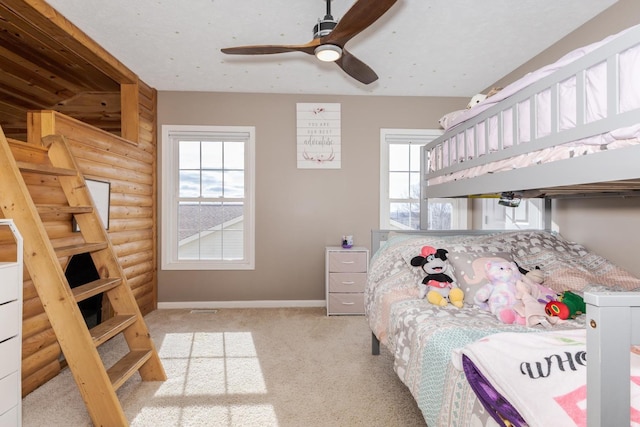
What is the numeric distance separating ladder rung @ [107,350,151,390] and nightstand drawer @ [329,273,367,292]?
5.96 ft

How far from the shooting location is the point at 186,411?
1841 mm

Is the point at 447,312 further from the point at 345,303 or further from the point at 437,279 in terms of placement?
the point at 345,303

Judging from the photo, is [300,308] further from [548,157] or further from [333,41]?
[548,157]

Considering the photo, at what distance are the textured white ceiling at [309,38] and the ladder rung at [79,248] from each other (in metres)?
1.51

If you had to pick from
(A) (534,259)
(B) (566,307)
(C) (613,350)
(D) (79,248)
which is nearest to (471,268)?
(B) (566,307)

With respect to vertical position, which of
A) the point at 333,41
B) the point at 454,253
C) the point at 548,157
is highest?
the point at 333,41

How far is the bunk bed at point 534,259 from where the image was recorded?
25.1 inches

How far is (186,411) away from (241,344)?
92cm

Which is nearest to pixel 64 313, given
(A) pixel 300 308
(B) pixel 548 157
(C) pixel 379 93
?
(B) pixel 548 157

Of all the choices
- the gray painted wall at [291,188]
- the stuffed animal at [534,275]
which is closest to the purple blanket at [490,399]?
the stuffed animal at [534,275]

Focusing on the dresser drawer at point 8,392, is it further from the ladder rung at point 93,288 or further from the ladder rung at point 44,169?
the ladder rung at point 44,169

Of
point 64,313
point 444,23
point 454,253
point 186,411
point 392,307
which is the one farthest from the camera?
point 444,23

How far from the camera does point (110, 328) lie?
1849mm

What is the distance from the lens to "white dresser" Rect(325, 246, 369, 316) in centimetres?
350
